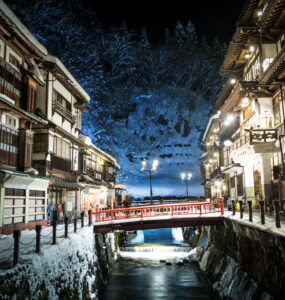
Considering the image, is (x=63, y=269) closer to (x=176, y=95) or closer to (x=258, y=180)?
(x=258, y=180)

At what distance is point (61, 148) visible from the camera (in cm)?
2377

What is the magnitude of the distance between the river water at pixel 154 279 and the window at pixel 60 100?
52.5 feet

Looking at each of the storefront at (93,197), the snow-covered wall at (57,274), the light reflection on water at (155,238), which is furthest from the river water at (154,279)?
the light reflection on water at (155,238)

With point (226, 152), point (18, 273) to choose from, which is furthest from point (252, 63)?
point (18, 273)

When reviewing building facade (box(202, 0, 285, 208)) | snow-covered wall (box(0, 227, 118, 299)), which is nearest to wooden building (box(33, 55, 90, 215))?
snow-covered wall (box(0, 227, 118, 299))

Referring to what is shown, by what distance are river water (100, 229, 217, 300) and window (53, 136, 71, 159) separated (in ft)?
37.5

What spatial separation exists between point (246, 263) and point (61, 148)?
1756 centimetres

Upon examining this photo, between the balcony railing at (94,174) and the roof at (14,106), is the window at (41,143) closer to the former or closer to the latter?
the roof at (14,106)

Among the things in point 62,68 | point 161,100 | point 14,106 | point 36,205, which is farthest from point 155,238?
point 161,100

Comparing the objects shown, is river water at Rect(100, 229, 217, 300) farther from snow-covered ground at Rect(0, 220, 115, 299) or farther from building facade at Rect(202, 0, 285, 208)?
building facade at Rect(202, 0, 285, 208)

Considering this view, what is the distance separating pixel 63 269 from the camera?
34.8ft

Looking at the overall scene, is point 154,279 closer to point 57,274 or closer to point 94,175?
point 57,274

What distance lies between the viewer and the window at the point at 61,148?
73.4ft

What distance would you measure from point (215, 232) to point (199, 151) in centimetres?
6530
